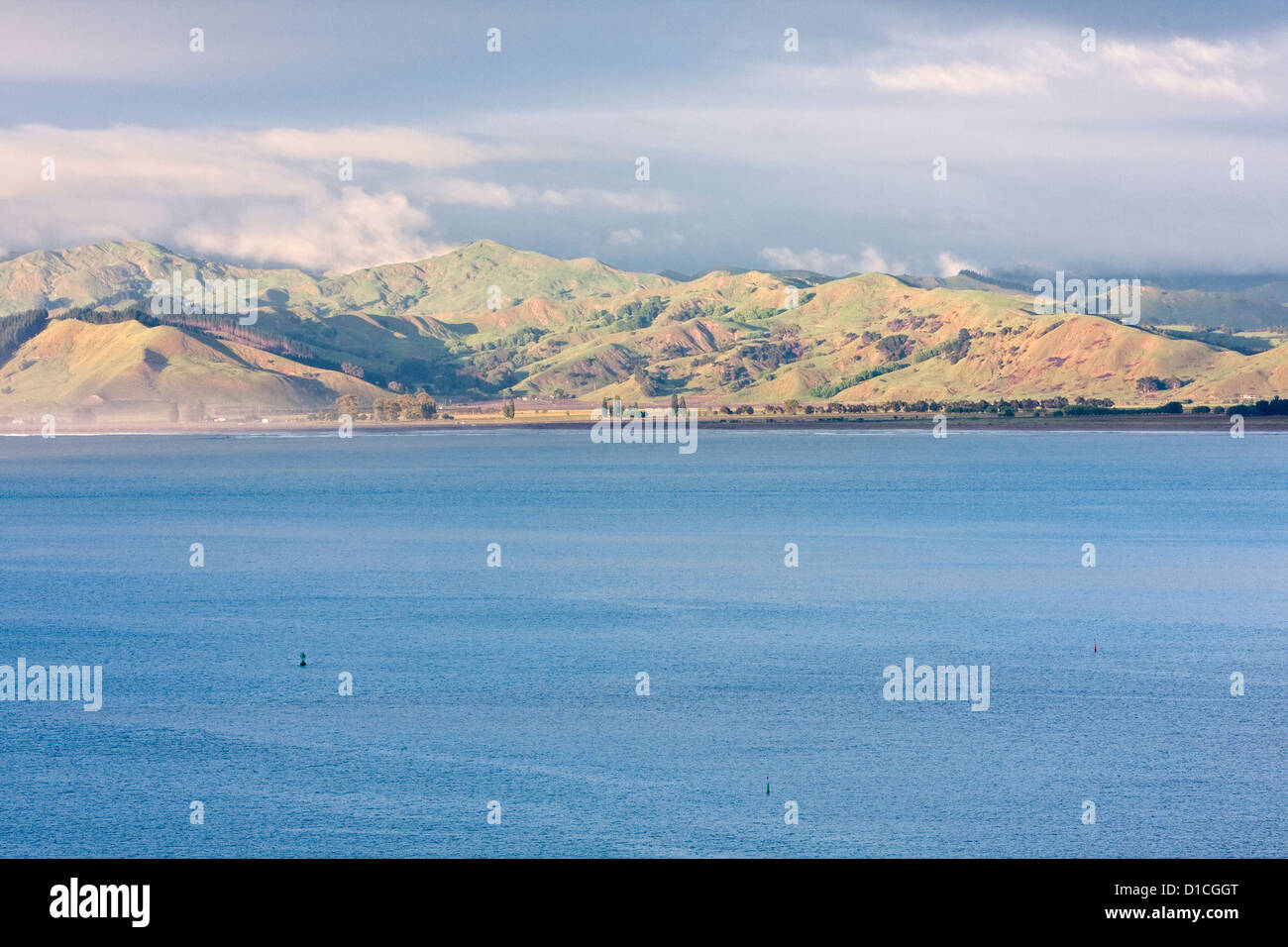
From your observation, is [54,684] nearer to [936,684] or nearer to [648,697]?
[648,697]

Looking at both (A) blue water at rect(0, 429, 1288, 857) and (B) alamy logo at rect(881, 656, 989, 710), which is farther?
(B) alamy logo at rect(881, 656, 989, 710)

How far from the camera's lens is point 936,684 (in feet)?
197

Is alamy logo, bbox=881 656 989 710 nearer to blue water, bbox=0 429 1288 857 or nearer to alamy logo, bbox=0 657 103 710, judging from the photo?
blue water, bbox=0 429 1288 857

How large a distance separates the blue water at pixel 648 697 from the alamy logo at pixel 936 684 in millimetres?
1064

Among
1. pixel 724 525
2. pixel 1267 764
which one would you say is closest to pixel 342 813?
pixel 1267 764

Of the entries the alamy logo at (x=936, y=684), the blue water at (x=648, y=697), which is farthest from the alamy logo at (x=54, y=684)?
the alamy logo at (x=936, y=684)

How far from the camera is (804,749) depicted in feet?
158

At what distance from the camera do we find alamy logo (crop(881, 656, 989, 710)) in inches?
2259

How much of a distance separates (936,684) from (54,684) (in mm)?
39012

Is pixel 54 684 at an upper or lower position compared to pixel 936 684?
upper

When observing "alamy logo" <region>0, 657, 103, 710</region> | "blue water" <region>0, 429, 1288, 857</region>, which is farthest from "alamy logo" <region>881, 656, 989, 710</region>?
"alamy logo" <region>0, 657, 103, 710</region>

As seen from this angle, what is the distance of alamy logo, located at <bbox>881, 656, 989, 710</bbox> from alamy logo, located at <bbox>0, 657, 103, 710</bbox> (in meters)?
33.5

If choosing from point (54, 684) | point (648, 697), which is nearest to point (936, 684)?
point (648, 697)

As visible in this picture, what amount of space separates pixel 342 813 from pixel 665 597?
144ft
